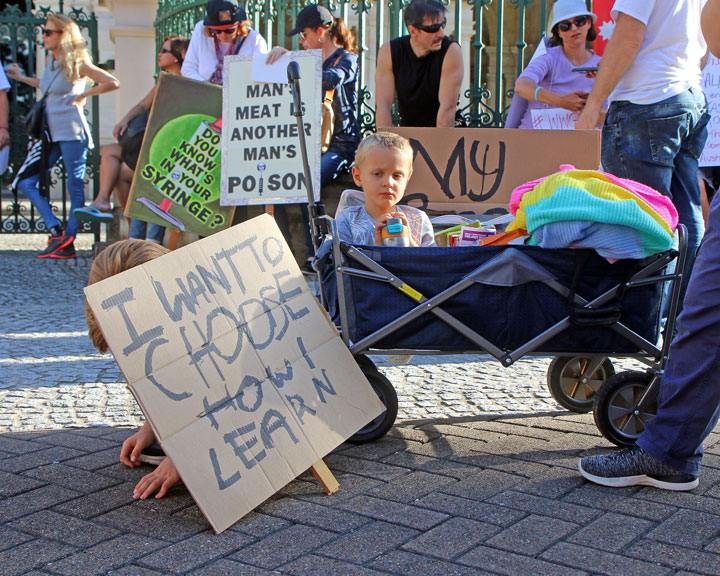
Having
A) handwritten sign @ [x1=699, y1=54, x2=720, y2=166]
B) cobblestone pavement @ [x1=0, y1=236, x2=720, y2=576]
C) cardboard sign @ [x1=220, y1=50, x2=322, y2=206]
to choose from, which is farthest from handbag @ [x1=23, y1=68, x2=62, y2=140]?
handwritten sign @ [x1=699, y1=54, x2=720, y2=166]

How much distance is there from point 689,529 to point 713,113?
13.9 ft

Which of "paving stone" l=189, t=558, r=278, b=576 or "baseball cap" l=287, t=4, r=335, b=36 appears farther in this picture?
"baseball cap" l=287, t=4, r=335, b=36

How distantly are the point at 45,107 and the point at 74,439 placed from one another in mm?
6327

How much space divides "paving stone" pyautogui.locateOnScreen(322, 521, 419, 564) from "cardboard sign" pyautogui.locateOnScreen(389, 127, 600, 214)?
2222 mm

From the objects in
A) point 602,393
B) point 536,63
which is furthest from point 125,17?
point 602,393

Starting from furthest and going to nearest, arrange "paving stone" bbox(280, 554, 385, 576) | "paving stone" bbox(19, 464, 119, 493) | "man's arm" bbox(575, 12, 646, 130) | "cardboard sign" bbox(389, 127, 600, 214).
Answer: "cardboard sign" bbox(389, 127, 600, 214) < "man's arm" bbox(575, 12, 646, 130) < "paving stone" bbox(19, 464, 119, 493) < "paving stone" bbox(280, 554, 385, 576)

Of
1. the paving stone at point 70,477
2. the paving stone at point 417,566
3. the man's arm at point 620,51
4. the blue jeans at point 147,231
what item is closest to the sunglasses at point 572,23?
the man's arm at point 620,51

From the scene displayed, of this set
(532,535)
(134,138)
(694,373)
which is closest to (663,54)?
(694,373)

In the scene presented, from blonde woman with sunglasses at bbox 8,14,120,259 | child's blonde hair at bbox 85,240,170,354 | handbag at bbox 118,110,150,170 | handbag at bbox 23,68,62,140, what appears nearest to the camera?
child's blonde hair at bbox 85,240,170,354

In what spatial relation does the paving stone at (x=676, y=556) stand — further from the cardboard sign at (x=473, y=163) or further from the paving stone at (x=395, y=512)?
the cardboard sign at (x=473, y=163)

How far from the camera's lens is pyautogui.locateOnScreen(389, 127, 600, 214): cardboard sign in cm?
457

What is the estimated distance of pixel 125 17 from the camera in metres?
9.76

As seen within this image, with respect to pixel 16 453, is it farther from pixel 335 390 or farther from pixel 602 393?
pixel 602 393

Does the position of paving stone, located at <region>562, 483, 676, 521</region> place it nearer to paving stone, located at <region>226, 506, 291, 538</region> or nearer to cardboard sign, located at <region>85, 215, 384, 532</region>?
cardboard sign, located at <region>85, 215, 384, 532</region>
